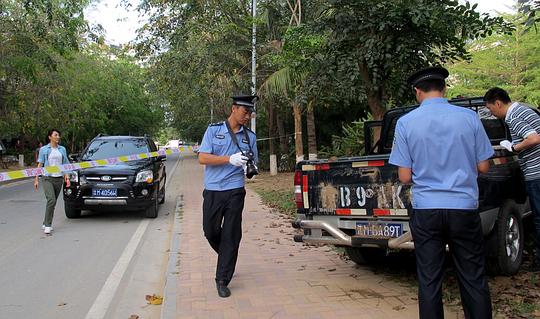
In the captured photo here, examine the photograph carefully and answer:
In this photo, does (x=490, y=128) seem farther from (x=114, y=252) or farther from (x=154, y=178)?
(x=154, y=178)

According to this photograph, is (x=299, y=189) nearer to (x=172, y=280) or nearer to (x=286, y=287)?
(x=286, y=287)

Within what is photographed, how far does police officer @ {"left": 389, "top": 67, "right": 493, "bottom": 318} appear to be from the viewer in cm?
314

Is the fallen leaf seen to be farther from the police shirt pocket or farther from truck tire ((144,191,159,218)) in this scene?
truck tire ((144,191,159,218))

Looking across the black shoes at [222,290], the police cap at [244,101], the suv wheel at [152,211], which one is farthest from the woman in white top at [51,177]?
the police cap at [244,101]

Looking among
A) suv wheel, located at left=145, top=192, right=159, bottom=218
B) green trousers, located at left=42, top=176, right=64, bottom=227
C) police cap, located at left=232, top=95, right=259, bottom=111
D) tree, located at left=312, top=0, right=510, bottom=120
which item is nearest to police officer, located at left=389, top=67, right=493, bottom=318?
police cap, located at left=232, top=95, right=259, bottom=111

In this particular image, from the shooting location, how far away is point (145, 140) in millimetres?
12016

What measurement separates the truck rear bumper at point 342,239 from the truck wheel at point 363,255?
101 cm

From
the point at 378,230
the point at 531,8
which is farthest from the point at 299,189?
the point at 531,8

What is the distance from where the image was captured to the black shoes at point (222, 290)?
494 centimetres

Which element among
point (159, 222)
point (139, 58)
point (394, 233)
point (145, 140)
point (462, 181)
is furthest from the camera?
point (139, 58)

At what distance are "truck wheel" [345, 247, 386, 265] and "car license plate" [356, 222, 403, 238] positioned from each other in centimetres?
119

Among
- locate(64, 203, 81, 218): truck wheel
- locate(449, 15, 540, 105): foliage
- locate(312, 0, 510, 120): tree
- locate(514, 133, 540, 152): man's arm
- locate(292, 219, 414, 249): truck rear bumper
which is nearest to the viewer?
locate(292, 219, 414, 249): truck rear bumper

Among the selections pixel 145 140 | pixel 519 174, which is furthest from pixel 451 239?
pixel 145 140

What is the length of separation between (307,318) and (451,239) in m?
1.63
